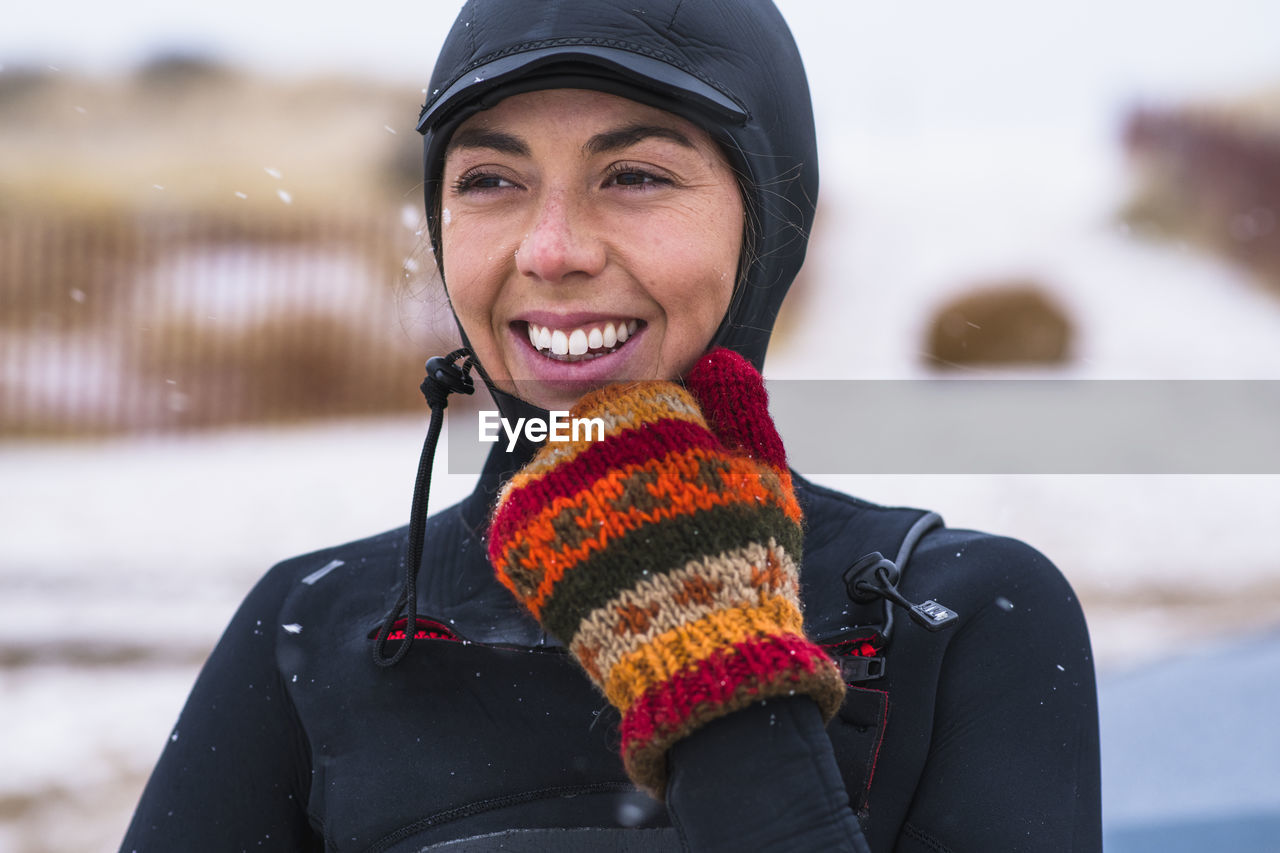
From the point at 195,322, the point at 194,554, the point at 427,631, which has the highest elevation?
the point at 195,322

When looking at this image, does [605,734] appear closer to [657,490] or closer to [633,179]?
[657,490]

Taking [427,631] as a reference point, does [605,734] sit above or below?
below

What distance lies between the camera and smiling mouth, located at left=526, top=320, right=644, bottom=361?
1.48 metres

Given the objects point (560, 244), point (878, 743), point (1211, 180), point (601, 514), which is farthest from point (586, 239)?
point (1211, 180)

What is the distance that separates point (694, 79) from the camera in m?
1.51

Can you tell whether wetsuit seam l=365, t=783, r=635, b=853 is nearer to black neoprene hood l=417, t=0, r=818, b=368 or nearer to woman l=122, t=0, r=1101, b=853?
woman l=122, t=0, r=1101, b=853

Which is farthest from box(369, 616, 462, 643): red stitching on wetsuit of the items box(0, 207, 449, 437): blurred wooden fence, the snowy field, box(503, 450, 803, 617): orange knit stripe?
box(0, 207, 449, 437): blurred wooden fence

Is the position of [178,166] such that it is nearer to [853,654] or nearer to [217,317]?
[217,317]

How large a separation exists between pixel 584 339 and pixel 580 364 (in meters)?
0.03

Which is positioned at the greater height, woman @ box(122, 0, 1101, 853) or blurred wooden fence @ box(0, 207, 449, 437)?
blurred wooden fence @ box(0, 207, 449, 437)

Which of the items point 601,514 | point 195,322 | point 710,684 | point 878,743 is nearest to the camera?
point 710,684

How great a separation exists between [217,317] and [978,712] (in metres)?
13.7

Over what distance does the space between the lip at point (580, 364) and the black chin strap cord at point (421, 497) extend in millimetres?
127

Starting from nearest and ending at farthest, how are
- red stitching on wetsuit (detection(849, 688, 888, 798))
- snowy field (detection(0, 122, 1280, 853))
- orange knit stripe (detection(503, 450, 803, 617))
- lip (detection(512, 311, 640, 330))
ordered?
orange knit stripe (detection(503, 450, 803, 617)) < red stitching on wetsuit (detection(849, 688, 888, 798)) < lip (detection(512, 311, 640, 330)) < snowy field (detection(0, 122, 1280, 853))
